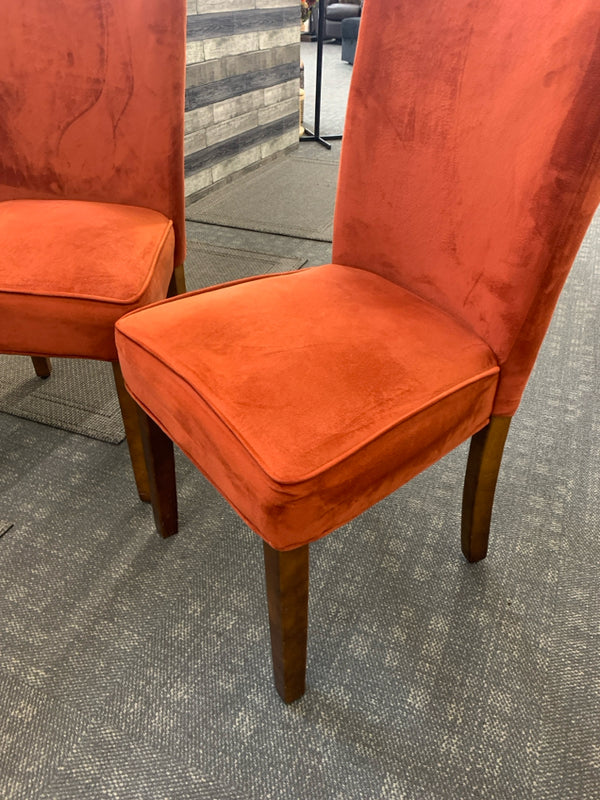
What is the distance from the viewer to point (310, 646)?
3.14 ft

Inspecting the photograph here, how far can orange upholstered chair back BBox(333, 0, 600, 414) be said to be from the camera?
672 millimetres

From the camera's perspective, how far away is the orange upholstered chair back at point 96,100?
109 centimetres

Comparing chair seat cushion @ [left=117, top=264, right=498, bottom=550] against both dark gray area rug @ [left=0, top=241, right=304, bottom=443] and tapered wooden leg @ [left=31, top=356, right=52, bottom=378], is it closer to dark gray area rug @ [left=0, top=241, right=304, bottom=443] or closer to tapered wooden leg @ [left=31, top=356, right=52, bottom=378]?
dark gray area rug @ [left=0, top=241, right=304, bottom=443]

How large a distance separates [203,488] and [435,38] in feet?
2.94

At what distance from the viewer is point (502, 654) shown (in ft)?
3.10

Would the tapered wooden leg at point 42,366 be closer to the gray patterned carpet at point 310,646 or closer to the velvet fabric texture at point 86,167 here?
the gray patterned carpet at point 310,646

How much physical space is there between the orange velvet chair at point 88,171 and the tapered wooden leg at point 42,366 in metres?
0.41

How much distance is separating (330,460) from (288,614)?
10.0 inches

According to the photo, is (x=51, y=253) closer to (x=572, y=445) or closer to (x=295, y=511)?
(x=295, y=511)

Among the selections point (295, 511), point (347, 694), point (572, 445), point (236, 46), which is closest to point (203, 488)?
point (347, 694)

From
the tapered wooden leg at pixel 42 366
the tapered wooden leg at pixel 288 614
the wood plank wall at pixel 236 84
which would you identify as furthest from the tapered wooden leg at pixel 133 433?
the wood plank wall at pixel 236 84

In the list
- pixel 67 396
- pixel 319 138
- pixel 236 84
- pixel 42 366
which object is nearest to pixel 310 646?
pixel 67 396

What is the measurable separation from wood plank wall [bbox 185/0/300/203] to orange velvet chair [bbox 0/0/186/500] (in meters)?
1.36

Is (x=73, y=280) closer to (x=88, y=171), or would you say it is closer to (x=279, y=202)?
(x=88, y=171)
